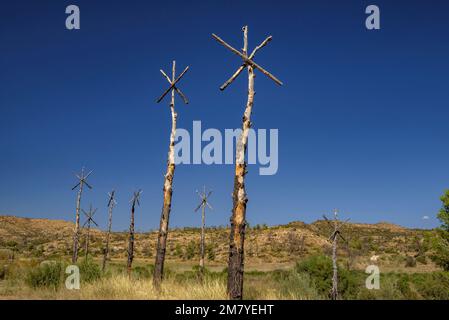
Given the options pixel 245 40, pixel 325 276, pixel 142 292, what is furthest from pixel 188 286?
pixel 325 276

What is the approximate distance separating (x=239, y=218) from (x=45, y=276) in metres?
11.3

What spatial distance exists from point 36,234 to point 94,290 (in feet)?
336

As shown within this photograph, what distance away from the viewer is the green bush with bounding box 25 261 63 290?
61.6 feet

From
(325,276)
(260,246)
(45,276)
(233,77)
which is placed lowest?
(260,246)

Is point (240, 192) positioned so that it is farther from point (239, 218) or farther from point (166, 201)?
point (166, 201)

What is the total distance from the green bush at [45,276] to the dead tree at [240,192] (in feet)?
32.8

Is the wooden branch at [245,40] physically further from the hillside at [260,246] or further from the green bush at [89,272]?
the hillside at [260,246]

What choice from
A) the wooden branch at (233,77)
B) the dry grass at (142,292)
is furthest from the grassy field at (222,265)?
the wooden branch at (233,77)

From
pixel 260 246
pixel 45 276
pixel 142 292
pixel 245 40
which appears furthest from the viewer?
pixel 260 246

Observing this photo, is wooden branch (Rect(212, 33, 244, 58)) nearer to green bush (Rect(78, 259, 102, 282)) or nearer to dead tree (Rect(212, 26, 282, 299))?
dead tree (Rect(212, 26, 282, 299))

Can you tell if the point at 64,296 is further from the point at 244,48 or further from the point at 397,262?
the point at 397,262

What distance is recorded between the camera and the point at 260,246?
80688 mm
